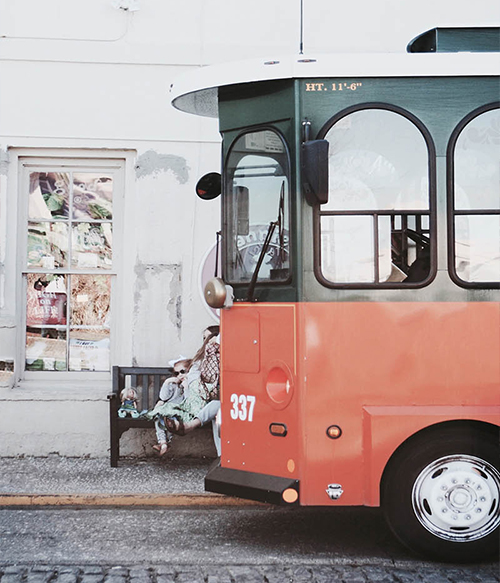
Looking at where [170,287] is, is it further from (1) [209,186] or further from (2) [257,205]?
(2) [257,205]

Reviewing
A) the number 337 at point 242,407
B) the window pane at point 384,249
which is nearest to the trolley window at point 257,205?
the window pane at point 384,249

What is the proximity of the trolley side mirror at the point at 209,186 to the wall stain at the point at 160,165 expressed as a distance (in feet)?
6.30

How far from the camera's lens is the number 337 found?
496 cm

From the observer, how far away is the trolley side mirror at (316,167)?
14.8ft

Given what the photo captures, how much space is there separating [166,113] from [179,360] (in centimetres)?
244

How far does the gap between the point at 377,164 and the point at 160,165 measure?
11.6 feet

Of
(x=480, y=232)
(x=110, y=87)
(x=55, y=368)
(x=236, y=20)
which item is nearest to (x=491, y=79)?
(x=480, y=232)

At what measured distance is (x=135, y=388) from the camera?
7.78 metres

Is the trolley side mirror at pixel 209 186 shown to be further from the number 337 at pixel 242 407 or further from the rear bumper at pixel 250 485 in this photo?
the rear bumper at pixel 250 485

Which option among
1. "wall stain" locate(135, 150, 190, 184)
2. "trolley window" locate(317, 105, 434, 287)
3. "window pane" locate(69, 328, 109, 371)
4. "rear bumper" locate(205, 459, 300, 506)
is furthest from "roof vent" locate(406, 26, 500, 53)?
"window pane" locate(69, 328, 109, 371)

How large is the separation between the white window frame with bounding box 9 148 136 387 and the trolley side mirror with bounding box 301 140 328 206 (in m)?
3.65

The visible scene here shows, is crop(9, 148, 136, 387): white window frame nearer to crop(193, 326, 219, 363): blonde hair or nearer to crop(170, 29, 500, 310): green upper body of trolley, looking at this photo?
crop(193, 326, 219, 363): blonde hair

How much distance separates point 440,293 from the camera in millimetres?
4715

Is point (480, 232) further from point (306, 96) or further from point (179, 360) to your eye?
point (179, 360)
